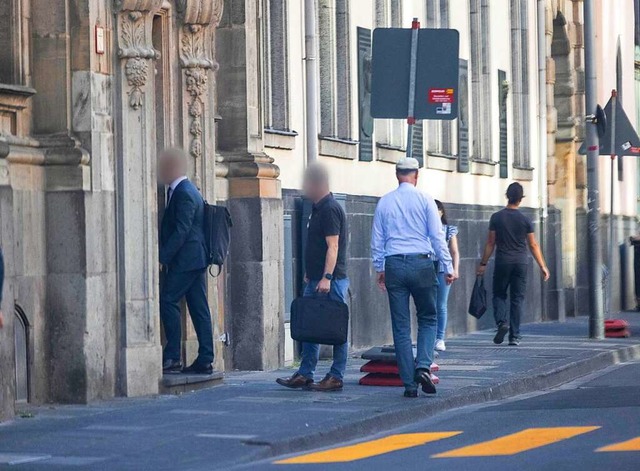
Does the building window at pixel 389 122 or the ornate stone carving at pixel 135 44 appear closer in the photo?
the ornate stone carving at pixel 135 44

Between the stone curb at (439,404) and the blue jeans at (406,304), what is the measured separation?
392 millimetres

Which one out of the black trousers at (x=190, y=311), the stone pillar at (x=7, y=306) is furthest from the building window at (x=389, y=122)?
the stone pillar at (x=7, y=306)

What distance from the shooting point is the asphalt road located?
11.0 meters

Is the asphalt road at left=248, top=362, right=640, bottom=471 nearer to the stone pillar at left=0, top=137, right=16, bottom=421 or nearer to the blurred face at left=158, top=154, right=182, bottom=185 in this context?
the stone pillar at left=0, top=137, right=16, bottom=421

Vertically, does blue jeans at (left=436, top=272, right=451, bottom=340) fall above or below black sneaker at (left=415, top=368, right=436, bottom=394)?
above

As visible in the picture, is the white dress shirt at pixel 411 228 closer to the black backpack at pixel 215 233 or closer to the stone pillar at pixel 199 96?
the black backpack at pixel 215 233

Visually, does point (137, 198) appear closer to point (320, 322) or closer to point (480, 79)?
point (320, 322)

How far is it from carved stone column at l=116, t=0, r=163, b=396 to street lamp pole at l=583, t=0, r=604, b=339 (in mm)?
9036

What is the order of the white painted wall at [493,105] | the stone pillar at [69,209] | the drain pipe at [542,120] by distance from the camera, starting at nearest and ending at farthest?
the stone pillar at [69,209]
the white painted wall at [493,105]
the drain pipe at [542,120]

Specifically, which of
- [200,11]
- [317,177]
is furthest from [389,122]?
[317,177]

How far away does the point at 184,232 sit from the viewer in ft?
52.4

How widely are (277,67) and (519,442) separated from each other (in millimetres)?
8382

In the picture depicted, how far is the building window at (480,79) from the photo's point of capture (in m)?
28.8

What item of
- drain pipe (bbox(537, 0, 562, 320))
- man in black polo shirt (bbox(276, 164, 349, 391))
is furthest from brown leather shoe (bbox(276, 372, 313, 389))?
drain pipe (bbox(537, 0, 562, 320))
